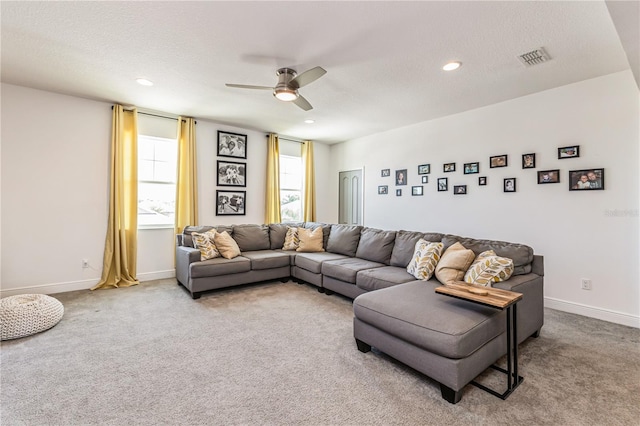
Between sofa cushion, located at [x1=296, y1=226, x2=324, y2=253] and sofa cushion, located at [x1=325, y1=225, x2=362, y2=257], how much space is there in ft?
0.53

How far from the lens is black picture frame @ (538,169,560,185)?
3447mm

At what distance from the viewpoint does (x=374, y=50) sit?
8.71 feet

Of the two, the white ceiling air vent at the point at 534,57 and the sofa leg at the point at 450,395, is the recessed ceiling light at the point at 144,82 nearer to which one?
the white ceiling air vent at the point at 534,57

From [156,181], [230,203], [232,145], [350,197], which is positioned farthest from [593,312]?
[156,181]

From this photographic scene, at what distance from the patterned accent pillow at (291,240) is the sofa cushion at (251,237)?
0.31 meters

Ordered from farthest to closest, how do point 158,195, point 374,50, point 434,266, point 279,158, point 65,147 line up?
point 279,158 < point 158,195 < point 65,147 < point 434,266 < point 374,50

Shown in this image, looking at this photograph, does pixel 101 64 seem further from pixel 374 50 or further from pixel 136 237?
pixel 374 50

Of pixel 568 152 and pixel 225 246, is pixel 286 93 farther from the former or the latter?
pixel 568 152

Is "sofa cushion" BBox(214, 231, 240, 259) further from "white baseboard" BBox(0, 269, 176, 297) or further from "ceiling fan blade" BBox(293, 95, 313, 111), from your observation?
"ceiling fan blade" BBox(293, 95, 313, 111)

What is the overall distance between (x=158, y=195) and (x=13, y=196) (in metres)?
1.64

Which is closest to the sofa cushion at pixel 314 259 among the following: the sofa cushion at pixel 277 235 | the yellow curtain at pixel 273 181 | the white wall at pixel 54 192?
the sofa cushion at pixel 277 235

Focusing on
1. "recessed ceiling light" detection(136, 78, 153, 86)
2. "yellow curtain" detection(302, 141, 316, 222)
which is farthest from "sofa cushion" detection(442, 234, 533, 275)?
"recessed ceiling light" detection(136, 78, 153, 86)

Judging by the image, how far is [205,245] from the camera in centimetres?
398

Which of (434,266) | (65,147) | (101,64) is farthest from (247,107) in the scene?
(434,266)
